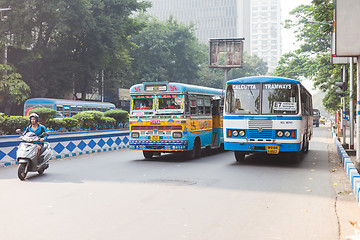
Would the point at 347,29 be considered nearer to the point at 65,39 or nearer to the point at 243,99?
the point at 243,99

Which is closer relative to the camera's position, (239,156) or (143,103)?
(239,156)

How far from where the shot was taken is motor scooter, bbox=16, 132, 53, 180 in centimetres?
1023

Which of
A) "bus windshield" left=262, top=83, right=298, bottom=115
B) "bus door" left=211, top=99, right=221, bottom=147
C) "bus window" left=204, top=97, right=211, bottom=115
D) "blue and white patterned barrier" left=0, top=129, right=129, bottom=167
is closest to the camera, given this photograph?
"bus windshield" left=262, top=83, right=298, bottom=115

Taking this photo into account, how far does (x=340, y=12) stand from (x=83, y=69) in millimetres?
33548

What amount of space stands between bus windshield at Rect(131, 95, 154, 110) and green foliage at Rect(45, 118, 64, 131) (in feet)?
15.0

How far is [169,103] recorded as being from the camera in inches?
571

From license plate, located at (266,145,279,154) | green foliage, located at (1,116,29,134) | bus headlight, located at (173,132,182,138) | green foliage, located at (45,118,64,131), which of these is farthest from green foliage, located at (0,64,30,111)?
license plate, located at (266,145,279,154)

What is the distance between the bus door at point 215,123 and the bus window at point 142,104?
151 inches

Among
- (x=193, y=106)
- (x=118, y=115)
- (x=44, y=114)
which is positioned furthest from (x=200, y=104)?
(x=118, y=115)

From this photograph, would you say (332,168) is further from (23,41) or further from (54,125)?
(23,41)

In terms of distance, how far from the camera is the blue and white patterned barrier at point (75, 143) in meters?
13.4

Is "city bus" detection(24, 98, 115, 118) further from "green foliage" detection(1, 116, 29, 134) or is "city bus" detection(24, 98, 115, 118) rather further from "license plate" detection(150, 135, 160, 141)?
"license plate" detection(150, 135, 160, 141)

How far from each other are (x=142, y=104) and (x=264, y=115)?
4309 mm

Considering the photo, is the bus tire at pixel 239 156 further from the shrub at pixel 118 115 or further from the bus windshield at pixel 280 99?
the shrub at pixel 118 115
